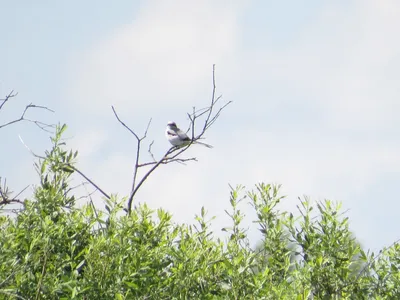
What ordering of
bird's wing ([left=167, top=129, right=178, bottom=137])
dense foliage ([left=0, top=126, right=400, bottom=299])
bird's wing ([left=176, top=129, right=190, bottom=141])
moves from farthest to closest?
bird's wing ([left=167, top=129, right=178, bottom=137]) < bird's wing ([left=176, top=129, right=190, bottom=141]) < dense foliage ([left=0, top=126, right=400, bottom=299])

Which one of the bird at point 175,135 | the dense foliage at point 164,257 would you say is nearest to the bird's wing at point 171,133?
the bird at point 175,135

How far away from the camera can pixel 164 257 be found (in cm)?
671

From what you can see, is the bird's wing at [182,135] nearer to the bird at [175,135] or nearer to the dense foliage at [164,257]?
the bird at [175,135]

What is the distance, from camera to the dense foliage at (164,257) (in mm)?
6297

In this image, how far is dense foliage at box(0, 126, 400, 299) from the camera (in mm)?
6297

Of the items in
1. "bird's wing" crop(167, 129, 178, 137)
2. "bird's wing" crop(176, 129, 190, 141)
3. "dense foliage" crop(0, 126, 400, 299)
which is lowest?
"dense foliage" crop(0, 126, 400, 299)

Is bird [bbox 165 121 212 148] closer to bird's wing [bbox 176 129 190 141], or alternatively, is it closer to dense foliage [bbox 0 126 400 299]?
bird's wing [bbox 176 129 190 141]

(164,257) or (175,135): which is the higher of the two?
(175,135)

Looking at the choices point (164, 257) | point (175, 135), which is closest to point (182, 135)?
point (175, 135)

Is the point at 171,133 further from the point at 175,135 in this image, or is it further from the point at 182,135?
the point at 182,135

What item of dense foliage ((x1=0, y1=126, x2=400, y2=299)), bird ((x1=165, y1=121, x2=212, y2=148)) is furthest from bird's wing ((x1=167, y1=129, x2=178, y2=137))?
dense foliage ((x1=0, y1=126, x2=400, y2=299))

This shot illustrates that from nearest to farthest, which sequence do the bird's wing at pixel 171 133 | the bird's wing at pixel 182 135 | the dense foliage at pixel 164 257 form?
the dense foliage at pixel 164 257, the bird's wing at pixel 182 135, the bird's wing at pixel 171 133

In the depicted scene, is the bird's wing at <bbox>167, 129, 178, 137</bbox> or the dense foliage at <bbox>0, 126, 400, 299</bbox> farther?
the bird's wing at <bbox>167, 129, 178, 137</bbox>

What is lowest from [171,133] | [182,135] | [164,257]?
[164,257]
